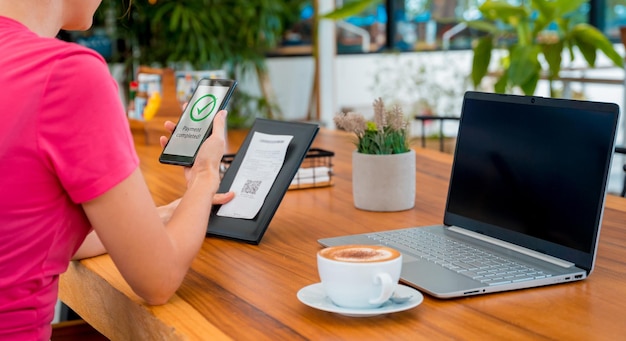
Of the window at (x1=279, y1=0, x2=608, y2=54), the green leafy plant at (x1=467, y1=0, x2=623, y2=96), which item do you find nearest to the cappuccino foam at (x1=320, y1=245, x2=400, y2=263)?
the green leafy plant at (x1=467, y1=0, x2=623, y2=96)

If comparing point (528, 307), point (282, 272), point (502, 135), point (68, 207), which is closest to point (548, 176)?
point (502, 135)

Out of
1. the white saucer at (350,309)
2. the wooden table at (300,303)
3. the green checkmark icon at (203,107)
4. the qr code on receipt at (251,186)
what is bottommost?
the wooden table at (300,303)

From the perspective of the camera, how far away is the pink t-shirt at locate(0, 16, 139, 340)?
1044 mm

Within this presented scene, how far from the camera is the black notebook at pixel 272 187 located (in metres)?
1.53

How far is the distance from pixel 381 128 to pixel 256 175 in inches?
10.5

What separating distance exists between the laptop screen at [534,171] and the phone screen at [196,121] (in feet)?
1.43

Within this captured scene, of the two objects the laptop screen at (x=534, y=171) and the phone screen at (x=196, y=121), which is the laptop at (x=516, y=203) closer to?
the laptop screen at (x=534, y=171)

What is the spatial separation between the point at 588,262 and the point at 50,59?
76cm

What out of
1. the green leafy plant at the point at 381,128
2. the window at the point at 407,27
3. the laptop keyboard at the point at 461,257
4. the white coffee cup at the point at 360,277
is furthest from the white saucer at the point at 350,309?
the window at the point at 407,27

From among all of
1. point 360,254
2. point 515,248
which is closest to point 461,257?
point 515,248

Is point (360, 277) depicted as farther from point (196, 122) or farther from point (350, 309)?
point (196, 122)

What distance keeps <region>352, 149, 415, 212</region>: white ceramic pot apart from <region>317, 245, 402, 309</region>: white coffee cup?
0.61 m

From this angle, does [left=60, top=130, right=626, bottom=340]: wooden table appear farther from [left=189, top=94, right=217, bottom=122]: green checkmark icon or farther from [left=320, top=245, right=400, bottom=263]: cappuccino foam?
[left=189, top=94, right=217, bottom=122]: green checkmark icon

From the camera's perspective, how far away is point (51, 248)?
3.63 feet
